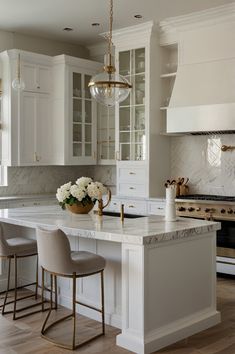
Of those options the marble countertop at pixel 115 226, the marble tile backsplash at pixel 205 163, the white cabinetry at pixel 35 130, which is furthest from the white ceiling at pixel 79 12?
the marble countertop at pixel 115 226

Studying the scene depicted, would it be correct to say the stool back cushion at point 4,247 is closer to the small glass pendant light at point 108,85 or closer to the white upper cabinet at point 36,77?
the small glass pendant light at point 108,85

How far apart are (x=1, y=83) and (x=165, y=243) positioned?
394cm

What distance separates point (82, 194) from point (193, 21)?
2818mm

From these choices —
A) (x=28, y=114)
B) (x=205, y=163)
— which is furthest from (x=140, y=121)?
(x=28, y=114)

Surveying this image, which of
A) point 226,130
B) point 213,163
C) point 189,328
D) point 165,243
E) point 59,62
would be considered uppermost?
point 59,62

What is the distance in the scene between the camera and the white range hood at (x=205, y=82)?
5.43 meters

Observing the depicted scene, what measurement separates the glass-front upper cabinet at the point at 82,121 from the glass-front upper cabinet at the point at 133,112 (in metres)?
0.69

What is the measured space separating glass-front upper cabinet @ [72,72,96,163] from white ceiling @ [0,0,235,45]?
0.72 m

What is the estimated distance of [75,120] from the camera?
6875 mm

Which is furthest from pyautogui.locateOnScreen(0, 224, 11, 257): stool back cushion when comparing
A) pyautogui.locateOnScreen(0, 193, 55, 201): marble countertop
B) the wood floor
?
pyautogui.locateOnScreen(0, 193, 55, 201): marble countertop

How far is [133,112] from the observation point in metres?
6.41

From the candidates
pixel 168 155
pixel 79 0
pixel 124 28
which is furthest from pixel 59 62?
pixel 168 155

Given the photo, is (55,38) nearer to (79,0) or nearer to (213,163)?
(79,0)

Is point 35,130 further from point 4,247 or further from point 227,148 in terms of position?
point 4,247
